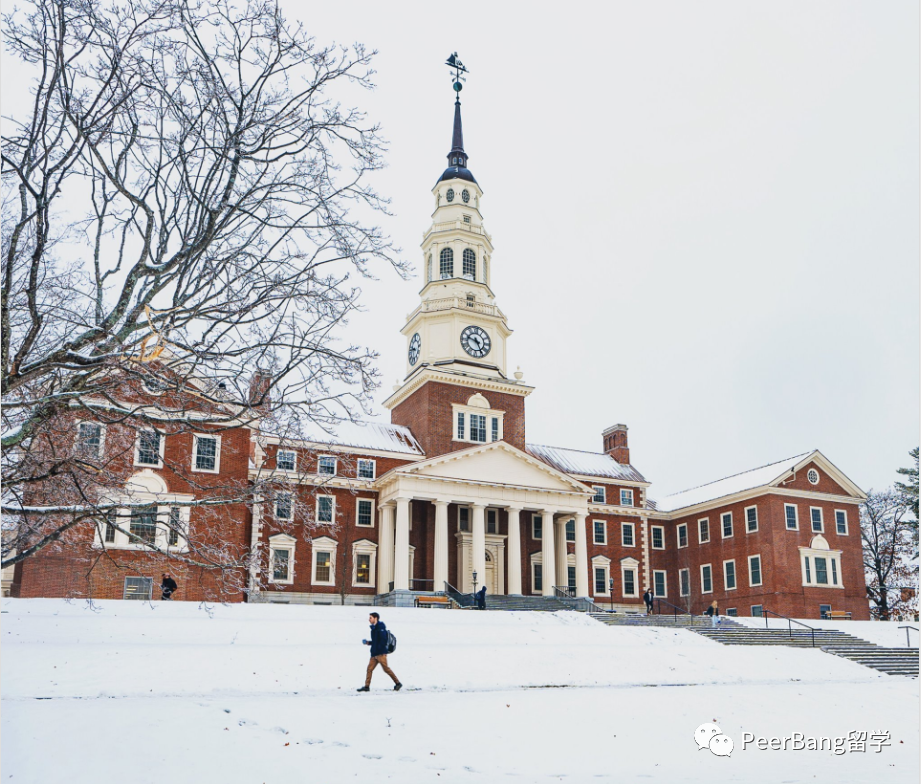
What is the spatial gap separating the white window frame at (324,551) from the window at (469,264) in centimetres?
1896

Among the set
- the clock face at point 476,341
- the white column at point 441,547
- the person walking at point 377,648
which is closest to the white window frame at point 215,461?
the white column at point 441,547

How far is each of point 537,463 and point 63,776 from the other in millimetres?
36864

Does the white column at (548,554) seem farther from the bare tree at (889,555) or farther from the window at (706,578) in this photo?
the bare tree at (889,555)

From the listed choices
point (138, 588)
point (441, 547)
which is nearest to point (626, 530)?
point (441, 547)

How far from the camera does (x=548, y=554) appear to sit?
146 ft

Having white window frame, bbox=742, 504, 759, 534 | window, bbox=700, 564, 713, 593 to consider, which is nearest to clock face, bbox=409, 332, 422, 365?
white window frame, bbox=742, 504, 759, 534

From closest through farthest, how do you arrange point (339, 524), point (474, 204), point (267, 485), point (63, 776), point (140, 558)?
point (63, 776) → point (267, 485) → point (140, 558) → point (339, 524) → point (474, 204)

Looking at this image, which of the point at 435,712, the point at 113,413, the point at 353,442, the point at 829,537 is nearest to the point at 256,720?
the point at 435,712

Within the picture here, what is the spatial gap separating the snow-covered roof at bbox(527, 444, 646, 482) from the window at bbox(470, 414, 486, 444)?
8.66 metres

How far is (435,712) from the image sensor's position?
582 inches

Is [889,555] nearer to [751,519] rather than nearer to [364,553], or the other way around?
[751,519]

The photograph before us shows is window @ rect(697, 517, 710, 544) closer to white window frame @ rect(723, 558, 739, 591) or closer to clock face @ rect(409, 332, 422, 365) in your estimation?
white window frame @ rect(723, 558, 739, 591)

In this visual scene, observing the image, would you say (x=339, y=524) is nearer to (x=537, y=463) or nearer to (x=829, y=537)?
(x=537, y=463)

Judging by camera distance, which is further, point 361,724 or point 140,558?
point 140,558
